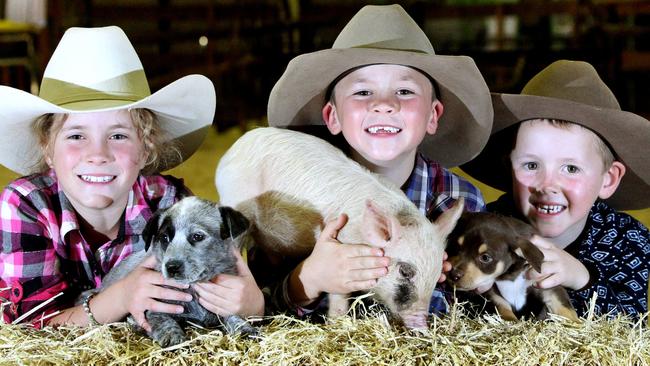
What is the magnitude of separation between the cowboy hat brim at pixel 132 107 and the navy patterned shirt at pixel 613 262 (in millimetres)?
1005

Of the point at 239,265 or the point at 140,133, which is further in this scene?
the point at 140,133

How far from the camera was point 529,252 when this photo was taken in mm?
1974

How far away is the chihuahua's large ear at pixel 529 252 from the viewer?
1.95 metres

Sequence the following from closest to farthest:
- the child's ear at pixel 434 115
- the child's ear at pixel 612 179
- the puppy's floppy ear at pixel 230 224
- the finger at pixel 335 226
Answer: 1. the puppy's floppy ear at pixel 230 224
2. the finger at pixel 335 226
3. the child's ear at pixel 434 115
4. the child's ear at pixel 612 179

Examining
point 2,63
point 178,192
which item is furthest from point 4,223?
point 2,63

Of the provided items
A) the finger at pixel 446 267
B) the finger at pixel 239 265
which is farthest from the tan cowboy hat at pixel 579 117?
the finger at pixel 239 265

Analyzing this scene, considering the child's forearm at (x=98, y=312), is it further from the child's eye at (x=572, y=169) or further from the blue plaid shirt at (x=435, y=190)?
the child's eye at (x=572, y=169)

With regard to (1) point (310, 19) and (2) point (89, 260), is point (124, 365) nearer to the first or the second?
(2) point (89, 260)

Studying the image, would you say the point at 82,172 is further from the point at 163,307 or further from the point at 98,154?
the point at 163,307

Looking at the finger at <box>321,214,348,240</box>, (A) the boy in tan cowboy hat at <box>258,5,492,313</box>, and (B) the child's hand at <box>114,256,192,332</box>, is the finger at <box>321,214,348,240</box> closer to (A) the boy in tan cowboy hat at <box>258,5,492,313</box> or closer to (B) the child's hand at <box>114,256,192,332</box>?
(A) the boy in tan cowboy hat at <box>258,5,492,313</box>

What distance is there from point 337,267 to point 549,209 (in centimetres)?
80

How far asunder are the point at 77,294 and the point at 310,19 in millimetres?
9081

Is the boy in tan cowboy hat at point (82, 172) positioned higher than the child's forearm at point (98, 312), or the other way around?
the boy in tan cowboy hat at point (82, 172)

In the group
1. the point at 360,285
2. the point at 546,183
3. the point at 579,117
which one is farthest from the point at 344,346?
the point at 579,117
